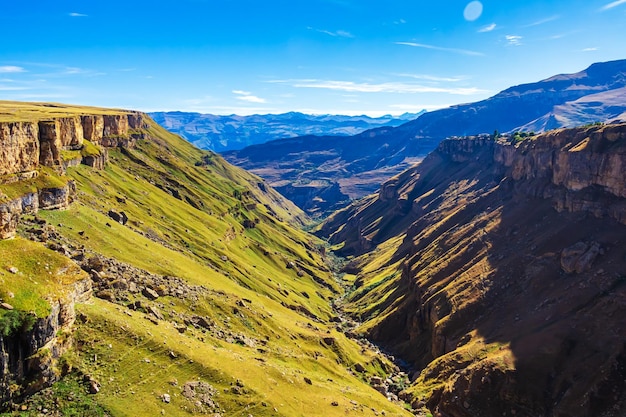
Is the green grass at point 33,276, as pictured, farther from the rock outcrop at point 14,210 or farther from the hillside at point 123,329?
the rock outcrop at point 14,210

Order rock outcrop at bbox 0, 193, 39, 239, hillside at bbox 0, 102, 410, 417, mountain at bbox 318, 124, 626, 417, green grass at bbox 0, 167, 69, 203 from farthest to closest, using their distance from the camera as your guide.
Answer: mountain at bbox 318, 124, 626, 417 → green grass at bbox 0, 167, 69, 203 → rock outcrop at bbox 0, 193, 39, 239 → hillside at bbox 0, 102, 410, 417

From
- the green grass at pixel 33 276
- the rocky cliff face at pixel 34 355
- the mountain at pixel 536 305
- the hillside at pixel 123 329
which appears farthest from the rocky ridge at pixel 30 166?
the mountain at pixel 536 305

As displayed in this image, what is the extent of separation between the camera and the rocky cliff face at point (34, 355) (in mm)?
55625

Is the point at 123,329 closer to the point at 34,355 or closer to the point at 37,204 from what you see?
the point at 34,355

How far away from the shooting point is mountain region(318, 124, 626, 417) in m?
101

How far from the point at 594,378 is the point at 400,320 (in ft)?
294

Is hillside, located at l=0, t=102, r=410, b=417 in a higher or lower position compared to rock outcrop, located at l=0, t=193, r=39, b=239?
lower

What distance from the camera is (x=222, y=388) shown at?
72.1m

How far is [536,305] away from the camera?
419 feet

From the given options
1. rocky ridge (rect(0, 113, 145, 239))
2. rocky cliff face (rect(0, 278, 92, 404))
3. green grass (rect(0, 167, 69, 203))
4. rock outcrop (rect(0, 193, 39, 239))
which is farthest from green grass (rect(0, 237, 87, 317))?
green grass (rect(0, 167, 69, 203))

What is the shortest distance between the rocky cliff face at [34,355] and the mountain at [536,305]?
8895cm

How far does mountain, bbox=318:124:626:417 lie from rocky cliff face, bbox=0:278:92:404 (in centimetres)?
8895

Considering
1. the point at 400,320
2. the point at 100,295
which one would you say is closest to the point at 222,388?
the point at 100,295

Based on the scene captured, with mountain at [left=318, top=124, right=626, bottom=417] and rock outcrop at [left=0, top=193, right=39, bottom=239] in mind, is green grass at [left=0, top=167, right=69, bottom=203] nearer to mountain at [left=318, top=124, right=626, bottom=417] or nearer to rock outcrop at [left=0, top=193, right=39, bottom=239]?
rock outcrop at [left=0, top=193, right=39, bottom=239]
